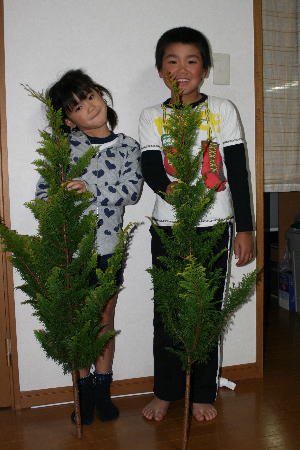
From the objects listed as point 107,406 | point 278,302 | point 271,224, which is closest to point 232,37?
point 107,406

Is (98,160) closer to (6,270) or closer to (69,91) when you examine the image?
(69,91)

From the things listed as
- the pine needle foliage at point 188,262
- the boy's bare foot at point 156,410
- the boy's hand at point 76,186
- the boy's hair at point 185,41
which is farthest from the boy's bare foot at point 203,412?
the boy's hair at point 185,41

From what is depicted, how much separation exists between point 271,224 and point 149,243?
3.00 metres

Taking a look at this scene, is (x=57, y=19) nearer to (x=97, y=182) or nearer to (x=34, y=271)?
(x=97, y=182)

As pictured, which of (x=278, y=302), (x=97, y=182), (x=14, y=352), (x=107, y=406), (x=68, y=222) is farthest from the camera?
(x=278, y=302)

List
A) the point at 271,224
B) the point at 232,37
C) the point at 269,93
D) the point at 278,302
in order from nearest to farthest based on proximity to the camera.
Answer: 1. the point at 232,37
2. the point at 269,93
3. the point at 278,302
4. the point at 271,224

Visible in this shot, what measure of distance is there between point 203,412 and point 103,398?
46cm

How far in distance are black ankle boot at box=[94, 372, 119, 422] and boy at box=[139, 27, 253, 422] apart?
169mm

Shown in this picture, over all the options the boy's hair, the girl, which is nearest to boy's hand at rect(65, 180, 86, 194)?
the girl

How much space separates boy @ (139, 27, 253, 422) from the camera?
192 cm

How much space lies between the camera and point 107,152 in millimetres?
1973

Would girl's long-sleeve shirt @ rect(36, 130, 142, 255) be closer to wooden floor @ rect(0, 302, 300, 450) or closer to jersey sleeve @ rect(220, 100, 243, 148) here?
jersey sleeve @ rect(220, 100, 243, 148)

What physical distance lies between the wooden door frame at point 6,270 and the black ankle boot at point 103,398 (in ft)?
1.42

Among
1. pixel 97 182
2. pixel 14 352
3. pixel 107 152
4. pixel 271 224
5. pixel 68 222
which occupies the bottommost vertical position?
pixel 14 352
